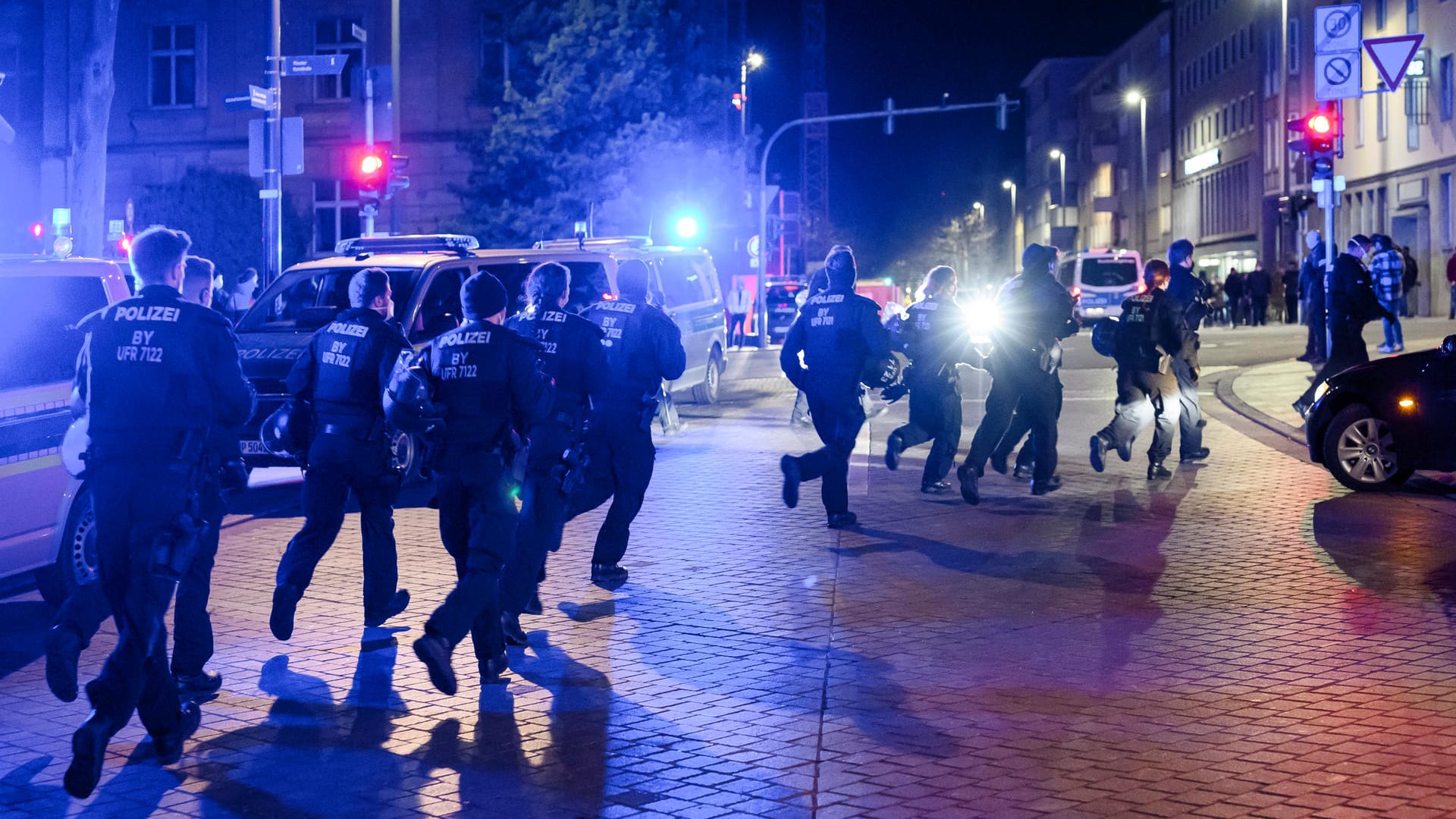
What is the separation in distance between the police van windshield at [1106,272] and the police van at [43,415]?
34.1 meters

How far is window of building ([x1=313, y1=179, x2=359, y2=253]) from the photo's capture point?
4272 cm

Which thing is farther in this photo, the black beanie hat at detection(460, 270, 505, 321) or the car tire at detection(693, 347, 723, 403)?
the car tire at detection(693, 347, 723, 403)

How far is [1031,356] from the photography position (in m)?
12.6

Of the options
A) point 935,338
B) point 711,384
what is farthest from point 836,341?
point 711,384

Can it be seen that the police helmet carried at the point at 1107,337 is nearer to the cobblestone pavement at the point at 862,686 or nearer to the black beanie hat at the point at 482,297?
the cobblestone pavement at the point at 862,686

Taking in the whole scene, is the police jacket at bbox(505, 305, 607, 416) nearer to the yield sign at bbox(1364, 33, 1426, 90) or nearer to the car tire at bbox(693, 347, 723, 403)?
the yield sign at bbox(1364, 33, 1426, 90)

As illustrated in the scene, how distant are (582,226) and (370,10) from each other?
2329 cm

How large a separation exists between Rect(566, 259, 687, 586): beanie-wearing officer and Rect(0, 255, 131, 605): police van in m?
2.54

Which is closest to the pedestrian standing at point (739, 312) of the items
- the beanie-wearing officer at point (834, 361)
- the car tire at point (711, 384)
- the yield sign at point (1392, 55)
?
the car tire at point (711, 384)

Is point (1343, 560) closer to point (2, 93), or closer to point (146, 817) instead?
point (146, 817)

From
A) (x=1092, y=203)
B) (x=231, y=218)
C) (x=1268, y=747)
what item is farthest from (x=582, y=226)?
(x=1092, y=203)

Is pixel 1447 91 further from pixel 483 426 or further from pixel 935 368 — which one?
pixel 483 426

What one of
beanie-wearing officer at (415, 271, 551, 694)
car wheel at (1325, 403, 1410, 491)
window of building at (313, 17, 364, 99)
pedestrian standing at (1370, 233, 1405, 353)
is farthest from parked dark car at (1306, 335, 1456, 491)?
window of building at (313, 17, 364, 99)

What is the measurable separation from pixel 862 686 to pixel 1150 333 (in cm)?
756
